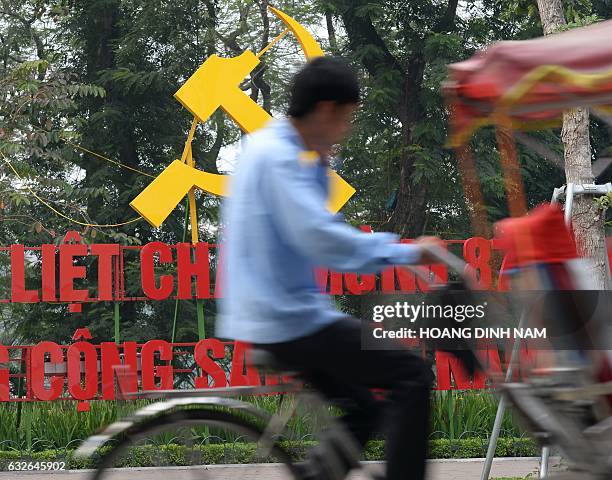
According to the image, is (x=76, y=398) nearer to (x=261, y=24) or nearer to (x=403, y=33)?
(x=403, y=33)

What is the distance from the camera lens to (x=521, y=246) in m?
4.25

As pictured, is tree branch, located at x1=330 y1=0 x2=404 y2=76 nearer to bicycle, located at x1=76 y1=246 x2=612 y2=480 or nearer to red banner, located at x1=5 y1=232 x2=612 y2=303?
red banner, located at x1=5 y1=232 x2=612 y2=303

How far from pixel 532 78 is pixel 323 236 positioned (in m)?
2.06

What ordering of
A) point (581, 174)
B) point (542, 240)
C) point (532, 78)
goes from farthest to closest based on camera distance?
1. point (581, 174)
2. point (532, 78)
3. point (542, 240)

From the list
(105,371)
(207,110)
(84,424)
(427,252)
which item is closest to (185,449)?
(427,252)

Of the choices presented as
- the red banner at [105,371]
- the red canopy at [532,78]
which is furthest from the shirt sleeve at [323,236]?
the red banner at [105,371]

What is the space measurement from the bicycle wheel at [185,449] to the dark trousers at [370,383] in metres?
0.25

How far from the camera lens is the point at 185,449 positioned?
11.8 ft

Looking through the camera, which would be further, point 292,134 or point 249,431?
point 249,431

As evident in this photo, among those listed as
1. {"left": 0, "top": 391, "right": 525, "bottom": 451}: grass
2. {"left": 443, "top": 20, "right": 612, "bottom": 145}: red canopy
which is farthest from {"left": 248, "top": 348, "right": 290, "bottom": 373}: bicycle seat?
{"left": 0, "top": 391, "right": 525, "bottom": 451}: grass

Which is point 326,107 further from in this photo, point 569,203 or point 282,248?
point 569,203

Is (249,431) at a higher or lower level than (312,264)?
lower

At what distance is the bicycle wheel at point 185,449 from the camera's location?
3.49m

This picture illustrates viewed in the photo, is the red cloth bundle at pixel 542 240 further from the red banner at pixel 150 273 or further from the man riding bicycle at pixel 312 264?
the red banner at pixel 150 273
